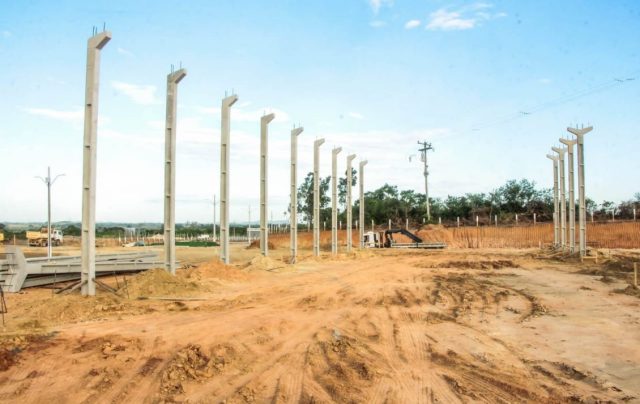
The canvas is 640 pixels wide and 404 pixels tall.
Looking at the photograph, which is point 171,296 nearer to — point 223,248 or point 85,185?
point 85,185

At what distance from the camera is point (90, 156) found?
44.7ft

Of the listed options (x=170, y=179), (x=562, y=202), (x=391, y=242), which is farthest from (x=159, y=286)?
(x=391, y=242)

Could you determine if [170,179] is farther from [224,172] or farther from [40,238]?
[40,238]

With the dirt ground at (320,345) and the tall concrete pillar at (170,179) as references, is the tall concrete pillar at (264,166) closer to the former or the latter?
the tall concrete pillar at (170,179)

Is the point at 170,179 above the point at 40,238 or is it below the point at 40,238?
above

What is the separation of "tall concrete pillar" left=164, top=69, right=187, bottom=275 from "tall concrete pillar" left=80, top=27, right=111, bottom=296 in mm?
3637

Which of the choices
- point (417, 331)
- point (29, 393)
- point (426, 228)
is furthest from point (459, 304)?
point (426, 228)

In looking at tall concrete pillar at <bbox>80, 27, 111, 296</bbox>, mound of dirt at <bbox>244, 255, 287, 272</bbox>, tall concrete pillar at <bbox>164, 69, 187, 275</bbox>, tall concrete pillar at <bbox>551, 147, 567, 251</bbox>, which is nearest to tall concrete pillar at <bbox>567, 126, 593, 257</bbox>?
tall concrete pillar at <bbox>551, 147, 567, 251</bbox>

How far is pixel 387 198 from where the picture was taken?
83.6m

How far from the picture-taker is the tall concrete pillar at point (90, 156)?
1348 cm

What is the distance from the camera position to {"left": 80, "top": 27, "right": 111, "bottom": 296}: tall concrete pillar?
13477mm

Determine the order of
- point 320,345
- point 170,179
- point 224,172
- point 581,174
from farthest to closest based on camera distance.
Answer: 1. point 581,174
2. point 224,172
3. point 170,179
4. point 320,345

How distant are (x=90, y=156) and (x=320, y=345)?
343 inches

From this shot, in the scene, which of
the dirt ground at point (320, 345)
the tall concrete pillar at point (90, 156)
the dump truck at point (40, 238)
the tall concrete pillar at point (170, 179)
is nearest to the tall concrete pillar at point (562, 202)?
the dirt ground at point (320, 345)
